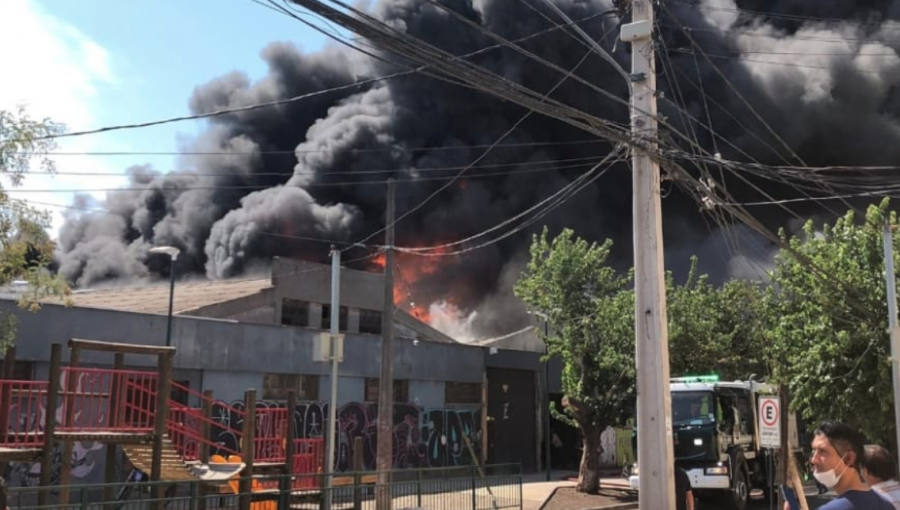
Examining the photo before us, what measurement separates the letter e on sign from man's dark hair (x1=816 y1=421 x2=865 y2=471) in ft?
29.2

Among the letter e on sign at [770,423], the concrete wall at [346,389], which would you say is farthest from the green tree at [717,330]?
the concrete wall at [346,389]

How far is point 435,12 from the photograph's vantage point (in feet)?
218

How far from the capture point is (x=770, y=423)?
12875mm

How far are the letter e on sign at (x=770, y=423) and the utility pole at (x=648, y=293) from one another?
3.74 m

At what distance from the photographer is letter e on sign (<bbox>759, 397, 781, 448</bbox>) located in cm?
1263

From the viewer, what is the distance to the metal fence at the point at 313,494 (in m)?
11.8

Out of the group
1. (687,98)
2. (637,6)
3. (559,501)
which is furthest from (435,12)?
(637,6)

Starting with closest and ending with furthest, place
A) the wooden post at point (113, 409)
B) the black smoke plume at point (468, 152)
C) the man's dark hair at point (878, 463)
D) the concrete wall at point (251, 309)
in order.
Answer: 1. the man's dark hair at point (878, 463)
2. the wooden post at point (113, 409)
3. the concrete wall at point (251, 309)
4. the black smoke plume at point (468, 152)

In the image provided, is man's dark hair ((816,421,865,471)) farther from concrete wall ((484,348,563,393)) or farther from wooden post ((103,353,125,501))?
concrete wall ((484,348,563,393))

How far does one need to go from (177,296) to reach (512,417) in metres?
15.2

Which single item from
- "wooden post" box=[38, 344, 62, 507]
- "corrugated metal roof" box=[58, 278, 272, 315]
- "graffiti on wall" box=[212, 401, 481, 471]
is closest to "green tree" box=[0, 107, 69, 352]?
"wooden post" box=[38, 344, 62, 507]

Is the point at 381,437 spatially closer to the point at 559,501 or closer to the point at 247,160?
the point at 559,501

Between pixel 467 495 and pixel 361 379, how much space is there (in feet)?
35.1

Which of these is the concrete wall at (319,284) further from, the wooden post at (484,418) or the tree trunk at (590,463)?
the tree trunk at (590,463)
